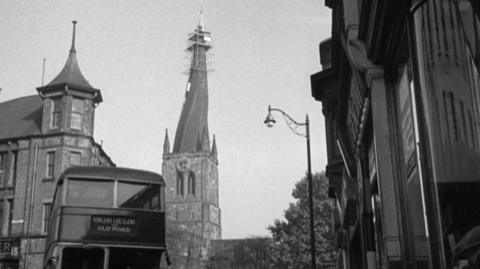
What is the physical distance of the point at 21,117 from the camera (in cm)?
4656

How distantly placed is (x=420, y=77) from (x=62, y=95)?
1649 inches

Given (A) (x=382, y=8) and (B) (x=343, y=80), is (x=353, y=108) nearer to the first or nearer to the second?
(B) (x=343, y=80)

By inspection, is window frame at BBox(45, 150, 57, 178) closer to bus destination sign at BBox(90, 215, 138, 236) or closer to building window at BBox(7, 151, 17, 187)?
building window at BBox(7, 151, 17, 187)

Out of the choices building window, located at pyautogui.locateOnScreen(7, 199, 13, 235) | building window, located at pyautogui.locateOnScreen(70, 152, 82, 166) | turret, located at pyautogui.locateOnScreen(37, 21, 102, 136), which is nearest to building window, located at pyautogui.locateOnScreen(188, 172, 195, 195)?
turret, located at pyautogui.locateOnScreen(37, 21, 102, 136)

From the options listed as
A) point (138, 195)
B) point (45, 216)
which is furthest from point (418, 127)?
point (45, 216)

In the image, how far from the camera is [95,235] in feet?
45.0

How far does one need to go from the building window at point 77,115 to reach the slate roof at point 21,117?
2.87 meters

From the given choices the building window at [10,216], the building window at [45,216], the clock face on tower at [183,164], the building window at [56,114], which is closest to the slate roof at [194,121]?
the clock face on tower at [183,164]

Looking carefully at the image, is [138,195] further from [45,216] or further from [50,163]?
[50,163]

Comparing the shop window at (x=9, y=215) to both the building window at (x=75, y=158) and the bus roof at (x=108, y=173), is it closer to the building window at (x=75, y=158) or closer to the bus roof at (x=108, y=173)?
the building window at (x=75, y=158)

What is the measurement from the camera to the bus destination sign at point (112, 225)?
44.8 feet

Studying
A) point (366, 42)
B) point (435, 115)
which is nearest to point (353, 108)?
point (366, 42)

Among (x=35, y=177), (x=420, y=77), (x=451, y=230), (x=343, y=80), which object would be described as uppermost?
(x=35, y=177)

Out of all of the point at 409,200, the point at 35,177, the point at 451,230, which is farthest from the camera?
the point at 35,177
